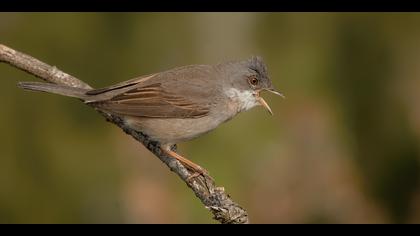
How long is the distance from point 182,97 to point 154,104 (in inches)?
10.9

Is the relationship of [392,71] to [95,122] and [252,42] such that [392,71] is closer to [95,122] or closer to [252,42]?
[252,42]

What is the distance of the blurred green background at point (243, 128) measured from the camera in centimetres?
912

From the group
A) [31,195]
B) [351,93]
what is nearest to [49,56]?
[31,195]

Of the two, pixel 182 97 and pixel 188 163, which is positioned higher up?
pixel 182 97

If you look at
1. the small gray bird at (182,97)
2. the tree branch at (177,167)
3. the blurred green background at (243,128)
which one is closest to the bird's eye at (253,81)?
the small gray bird at (182,97)

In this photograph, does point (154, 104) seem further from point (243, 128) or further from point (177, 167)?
point (243, 128)

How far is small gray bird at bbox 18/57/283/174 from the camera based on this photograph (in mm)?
6515

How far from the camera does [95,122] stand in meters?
10.3

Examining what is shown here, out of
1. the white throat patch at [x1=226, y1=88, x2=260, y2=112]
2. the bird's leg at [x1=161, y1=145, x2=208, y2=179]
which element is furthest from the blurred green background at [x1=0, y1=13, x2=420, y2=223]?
the bird's leg at [x1=161, y1=145, x2=208, y2=179]

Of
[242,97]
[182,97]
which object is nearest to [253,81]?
[242,97]

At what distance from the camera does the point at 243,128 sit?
9852mm

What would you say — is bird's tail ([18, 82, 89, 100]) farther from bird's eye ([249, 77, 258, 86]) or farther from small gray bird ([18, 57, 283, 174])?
bird's eye ([249, 77, 258, 86])

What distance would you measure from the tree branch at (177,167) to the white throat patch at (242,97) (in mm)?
717

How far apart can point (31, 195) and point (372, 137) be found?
15.0 feet
